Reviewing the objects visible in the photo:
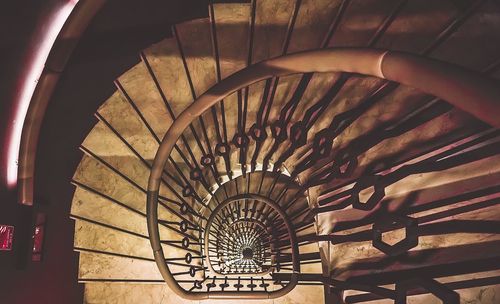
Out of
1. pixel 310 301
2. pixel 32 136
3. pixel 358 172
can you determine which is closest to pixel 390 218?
pixel 358 172

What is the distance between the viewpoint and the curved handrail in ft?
3.58

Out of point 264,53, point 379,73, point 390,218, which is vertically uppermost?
point 264,53

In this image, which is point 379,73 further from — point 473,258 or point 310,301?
point 310,301

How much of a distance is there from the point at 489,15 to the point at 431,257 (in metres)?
1.06

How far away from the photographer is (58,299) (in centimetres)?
291

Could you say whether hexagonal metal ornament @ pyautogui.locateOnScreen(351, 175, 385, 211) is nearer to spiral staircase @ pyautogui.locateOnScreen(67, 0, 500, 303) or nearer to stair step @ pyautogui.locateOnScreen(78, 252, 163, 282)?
spiral staircase @ pyautogui.locateOnScreen(67, 0, 500, 303)

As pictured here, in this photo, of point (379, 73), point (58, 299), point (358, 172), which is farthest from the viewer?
point (58, 299)

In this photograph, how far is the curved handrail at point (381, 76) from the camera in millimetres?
1090

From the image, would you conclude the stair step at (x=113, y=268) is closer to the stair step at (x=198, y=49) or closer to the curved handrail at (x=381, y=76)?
the curved handrail at (x=381, y=76)

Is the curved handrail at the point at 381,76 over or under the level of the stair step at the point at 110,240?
over

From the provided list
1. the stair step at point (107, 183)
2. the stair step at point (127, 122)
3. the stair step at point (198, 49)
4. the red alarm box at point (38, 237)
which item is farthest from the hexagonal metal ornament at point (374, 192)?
the stair step at point (107, 183)

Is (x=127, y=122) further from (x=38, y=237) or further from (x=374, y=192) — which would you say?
(x=374, y=192)

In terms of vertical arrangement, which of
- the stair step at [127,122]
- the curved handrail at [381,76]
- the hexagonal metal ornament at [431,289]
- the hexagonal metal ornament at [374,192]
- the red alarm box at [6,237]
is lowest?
the hexagonal metal ornament at [431,289]

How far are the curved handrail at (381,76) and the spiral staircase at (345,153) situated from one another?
83 millimetres
